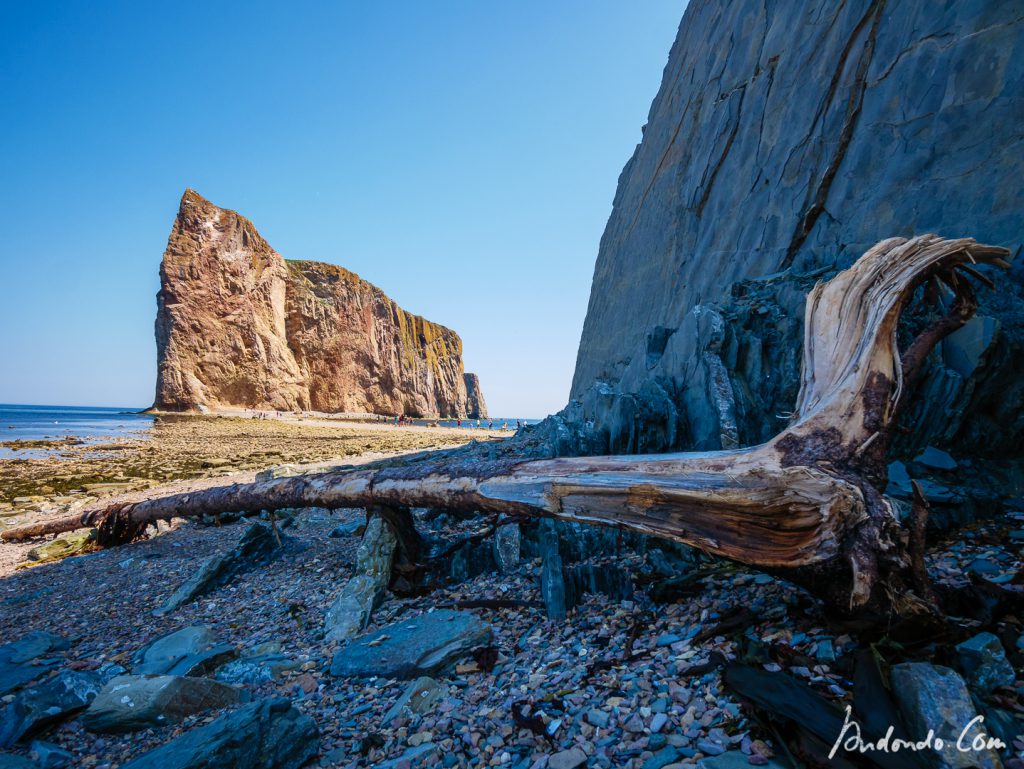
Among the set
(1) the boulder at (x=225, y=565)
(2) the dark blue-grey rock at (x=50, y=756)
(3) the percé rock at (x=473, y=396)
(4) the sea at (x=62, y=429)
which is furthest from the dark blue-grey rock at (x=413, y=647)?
(3) the percé rock at (x=473, y=396)

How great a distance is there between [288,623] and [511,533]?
2.27 metres

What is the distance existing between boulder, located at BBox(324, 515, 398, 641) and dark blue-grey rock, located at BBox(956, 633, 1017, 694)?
3888mm

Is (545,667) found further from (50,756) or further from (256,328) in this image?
(256,328)

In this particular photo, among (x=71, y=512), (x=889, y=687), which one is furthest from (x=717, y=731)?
(x=71, y=512)

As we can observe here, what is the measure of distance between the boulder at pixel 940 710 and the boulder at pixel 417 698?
7.55 feet

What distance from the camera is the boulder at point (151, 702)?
2.74 m

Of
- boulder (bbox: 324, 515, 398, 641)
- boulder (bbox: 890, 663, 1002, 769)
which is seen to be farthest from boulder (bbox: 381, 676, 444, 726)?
boulder (bbox: 890, 663, 1002, 769)

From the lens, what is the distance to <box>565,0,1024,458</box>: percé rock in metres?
3.97

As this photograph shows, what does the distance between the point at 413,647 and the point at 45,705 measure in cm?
227

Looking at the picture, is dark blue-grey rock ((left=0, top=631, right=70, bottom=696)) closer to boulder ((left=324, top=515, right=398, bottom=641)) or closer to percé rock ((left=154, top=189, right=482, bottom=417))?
boulder ((left=324, top=515, right=398, bottom=641))

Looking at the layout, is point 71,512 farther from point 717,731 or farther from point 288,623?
point 717,731

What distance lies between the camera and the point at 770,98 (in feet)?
27.2

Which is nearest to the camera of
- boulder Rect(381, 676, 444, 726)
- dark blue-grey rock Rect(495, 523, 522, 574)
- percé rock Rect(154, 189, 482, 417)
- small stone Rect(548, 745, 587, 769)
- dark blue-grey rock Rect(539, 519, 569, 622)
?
small stone Rect(548, 745, 587, 769)

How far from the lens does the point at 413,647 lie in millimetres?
3252
